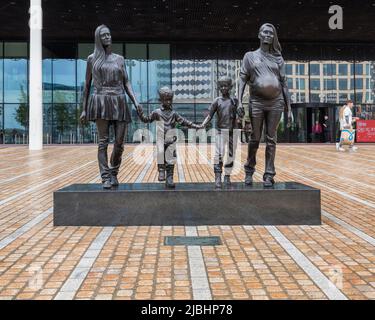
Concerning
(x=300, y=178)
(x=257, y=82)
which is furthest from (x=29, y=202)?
(x=300, y=178)

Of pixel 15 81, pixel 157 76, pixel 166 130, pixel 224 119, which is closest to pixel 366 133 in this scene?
pixel 157 76

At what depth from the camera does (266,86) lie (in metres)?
6.97

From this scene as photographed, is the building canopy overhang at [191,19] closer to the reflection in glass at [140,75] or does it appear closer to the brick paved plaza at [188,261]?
the reflection in glass at [140,75]

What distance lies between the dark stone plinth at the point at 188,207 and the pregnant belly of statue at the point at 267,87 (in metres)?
1.36

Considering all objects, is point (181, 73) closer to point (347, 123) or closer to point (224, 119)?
point (347, 123)

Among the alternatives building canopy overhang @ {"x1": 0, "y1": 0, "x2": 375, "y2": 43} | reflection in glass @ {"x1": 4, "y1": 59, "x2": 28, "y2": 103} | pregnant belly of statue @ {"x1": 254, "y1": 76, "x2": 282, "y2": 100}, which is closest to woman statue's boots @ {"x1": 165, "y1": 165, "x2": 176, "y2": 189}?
pregnant belly of statue @ {"x1": 254, "y1": 76, "x2": 282, "y2": 100}

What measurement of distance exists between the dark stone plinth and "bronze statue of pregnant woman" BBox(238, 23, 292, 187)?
0.50m

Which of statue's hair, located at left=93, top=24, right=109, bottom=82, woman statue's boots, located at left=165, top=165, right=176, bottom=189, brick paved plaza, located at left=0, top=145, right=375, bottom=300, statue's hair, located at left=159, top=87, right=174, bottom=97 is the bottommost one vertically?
brick paved plaza, located at left=0, top=145, right=375, bottom=300

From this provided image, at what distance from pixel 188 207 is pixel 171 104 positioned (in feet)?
4.92

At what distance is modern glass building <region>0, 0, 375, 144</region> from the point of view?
1416 inches

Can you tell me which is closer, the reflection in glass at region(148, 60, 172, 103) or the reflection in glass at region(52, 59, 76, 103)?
the reflection in glass at region(52, 59, 76, 103)

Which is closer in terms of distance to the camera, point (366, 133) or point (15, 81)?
point (366, 133)

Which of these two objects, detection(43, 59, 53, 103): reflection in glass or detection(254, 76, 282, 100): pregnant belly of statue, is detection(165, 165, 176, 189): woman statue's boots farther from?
detection(43, 59, 53, 103): reflection in glass
